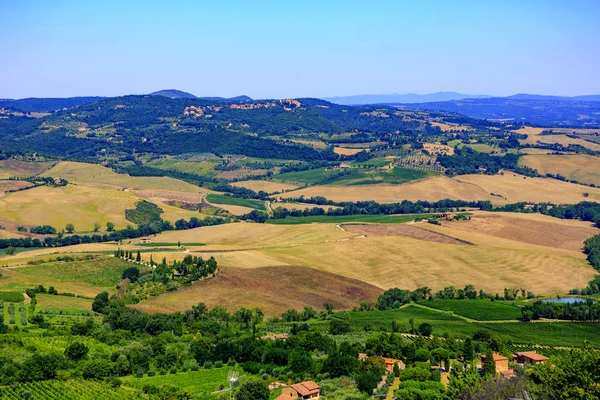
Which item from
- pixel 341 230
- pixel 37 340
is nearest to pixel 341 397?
pixel 37 340

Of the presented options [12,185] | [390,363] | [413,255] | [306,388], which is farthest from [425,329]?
[12,185]

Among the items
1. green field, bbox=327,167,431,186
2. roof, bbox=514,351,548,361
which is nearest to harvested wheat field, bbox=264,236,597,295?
roof, bbox=514,351,548,361

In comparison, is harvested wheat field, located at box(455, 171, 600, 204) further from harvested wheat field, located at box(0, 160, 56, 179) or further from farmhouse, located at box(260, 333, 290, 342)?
farmhouse, located at box(260, 333, 290, 342)

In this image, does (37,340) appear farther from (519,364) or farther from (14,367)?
(519,364)

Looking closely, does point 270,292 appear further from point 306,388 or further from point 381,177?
point 381,177

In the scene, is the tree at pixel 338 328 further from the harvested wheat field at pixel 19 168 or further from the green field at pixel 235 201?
the harvested wheat field at pixel 19 168

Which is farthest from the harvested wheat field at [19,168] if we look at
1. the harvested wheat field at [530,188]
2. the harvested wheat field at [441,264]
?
the harvested wheat field at [530,188]
